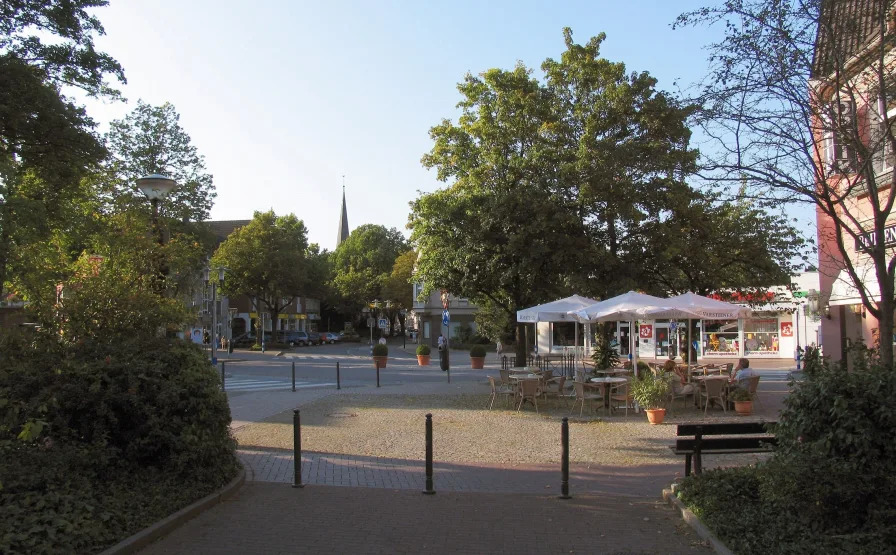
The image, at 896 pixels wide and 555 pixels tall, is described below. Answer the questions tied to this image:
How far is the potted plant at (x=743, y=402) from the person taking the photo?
13703mm

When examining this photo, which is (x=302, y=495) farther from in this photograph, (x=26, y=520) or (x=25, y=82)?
(x=25, y=82)

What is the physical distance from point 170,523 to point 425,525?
2.20 m

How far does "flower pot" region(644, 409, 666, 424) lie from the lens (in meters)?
12.5

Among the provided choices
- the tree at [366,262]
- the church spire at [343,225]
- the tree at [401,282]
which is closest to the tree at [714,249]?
the tree at [401,282]

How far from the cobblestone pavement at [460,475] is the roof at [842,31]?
4.93 m

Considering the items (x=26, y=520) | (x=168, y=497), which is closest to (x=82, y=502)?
(x=26, y=520)

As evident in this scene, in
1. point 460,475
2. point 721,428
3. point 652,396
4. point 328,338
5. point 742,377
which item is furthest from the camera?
point 328,338

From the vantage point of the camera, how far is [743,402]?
13.7 metres

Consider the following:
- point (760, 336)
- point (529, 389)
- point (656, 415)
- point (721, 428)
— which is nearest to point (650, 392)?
point (656, 415)

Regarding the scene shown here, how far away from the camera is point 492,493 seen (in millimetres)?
7570

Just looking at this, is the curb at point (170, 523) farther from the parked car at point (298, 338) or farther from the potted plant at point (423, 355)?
the parked car at point (298, 338)

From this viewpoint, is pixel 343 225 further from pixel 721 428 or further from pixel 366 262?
pixel 721 428

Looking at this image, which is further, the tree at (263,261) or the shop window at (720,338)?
the tree at (263,261)

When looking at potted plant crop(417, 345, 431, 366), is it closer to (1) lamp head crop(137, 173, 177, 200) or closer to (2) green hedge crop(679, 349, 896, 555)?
(1) lamp head crop(137, 173, 177, 200)
